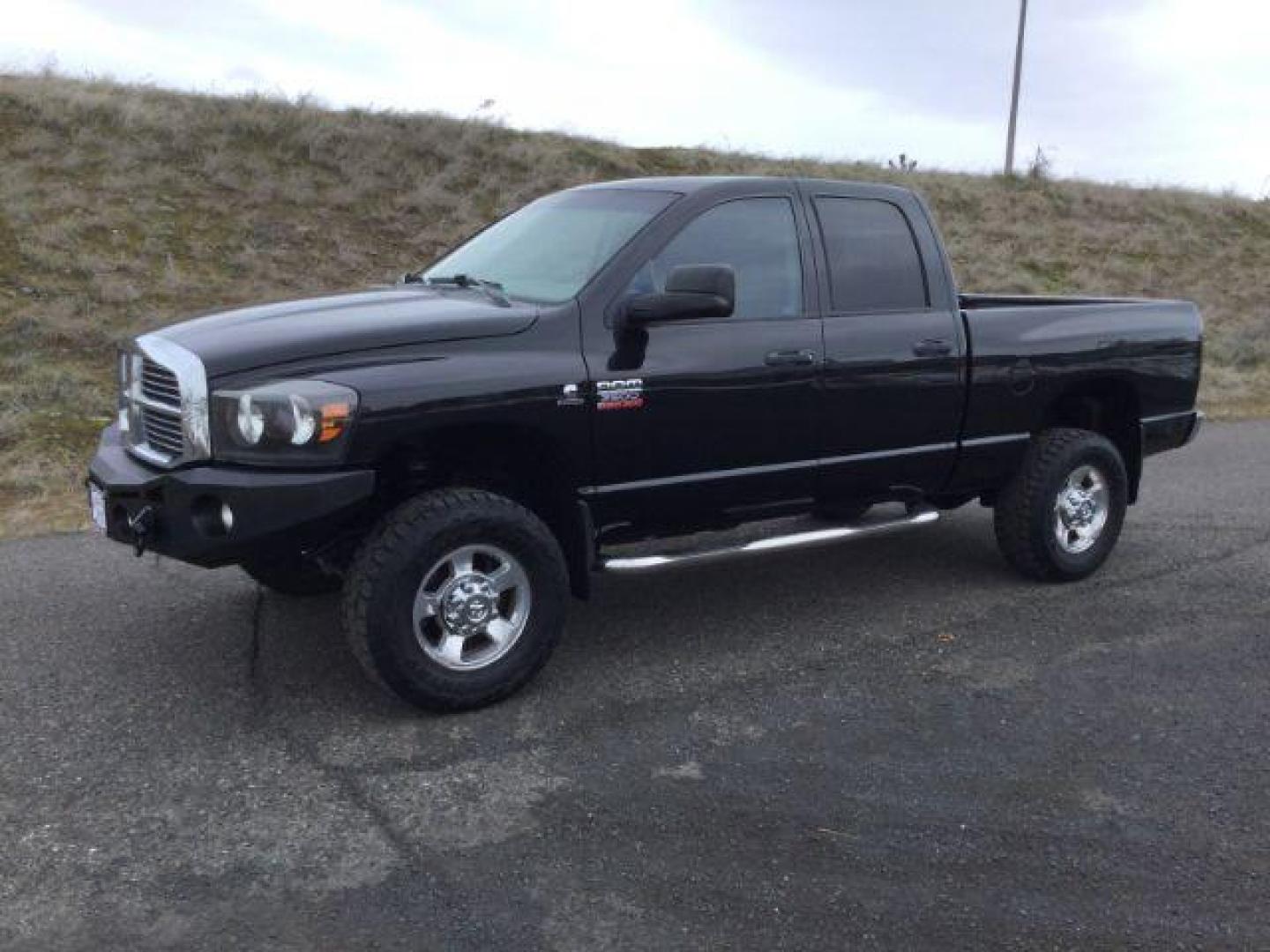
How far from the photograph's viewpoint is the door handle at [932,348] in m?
5.70

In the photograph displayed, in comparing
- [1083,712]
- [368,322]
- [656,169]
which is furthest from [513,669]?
[656,169]

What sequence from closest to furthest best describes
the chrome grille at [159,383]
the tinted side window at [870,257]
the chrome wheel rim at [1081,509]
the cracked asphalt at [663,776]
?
the cracked asphalt at [663,776]
the chrome grille at [159,383]
the tinted side window at [870,257]
the chrome wheel rim at [1081,509]

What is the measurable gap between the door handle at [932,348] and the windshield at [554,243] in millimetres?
1338

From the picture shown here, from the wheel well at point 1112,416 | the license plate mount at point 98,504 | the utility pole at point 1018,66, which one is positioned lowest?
the license plate mount at point 98,504

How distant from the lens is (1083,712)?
4.68 metres

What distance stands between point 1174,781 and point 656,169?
19.5 m

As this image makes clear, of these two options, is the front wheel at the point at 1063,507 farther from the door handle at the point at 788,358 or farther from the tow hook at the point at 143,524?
the tow hook at the point at 143,524

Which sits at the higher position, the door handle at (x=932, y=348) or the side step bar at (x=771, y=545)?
the door handle at (x=932, y=348)

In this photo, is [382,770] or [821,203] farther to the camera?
[821,203]

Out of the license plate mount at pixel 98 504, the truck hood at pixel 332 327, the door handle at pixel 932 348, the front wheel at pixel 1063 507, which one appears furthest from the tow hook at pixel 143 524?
the front wheel at pixel 1063 507

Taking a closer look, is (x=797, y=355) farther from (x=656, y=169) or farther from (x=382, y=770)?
(x=656, y=169)

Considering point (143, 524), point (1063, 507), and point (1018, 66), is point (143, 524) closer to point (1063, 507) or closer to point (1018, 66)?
point (1063, 507)

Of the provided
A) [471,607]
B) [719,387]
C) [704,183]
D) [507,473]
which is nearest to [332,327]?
[507,473]

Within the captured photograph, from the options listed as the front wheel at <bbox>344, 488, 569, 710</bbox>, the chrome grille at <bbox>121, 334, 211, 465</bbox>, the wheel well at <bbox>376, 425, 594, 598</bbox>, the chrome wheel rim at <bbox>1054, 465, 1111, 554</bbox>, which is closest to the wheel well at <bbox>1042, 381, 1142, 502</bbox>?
the chrome wheel rim at <bbox>1054, 465, 1111, 554</bbox>
